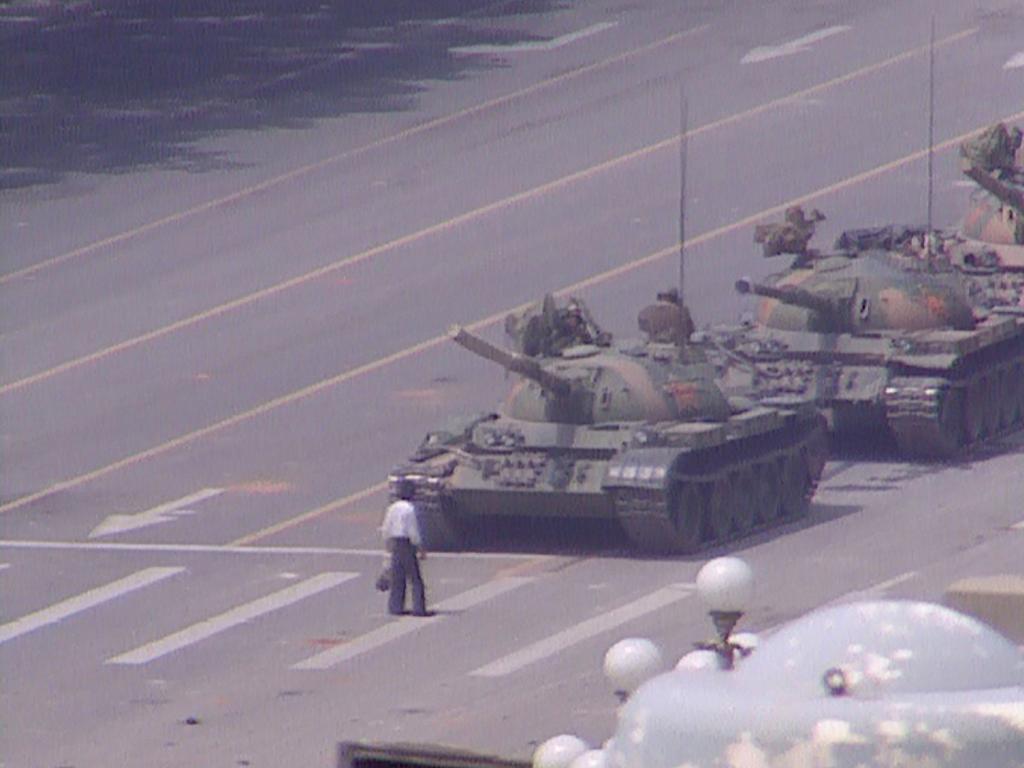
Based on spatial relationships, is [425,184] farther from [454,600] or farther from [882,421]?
[454,600]

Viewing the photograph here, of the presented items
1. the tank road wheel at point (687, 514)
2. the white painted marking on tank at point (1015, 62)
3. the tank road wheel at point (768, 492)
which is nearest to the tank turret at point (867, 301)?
the tank road wheel at point (768, 492)

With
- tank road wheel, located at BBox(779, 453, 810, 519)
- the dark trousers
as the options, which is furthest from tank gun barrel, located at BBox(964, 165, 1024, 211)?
the dark trousers

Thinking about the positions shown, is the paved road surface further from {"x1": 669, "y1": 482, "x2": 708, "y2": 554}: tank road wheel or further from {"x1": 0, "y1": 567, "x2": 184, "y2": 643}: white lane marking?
{"x1": 669, "y1": 482, "x2": 708, "y2": 554}: tank road wheel

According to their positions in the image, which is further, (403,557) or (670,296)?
(670,296)

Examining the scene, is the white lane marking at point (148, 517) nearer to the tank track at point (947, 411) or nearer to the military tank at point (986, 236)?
the tank track at point (947, 411)

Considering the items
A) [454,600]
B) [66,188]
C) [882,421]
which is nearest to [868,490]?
[882,421]

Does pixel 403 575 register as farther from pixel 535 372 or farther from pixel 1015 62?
pixel 1015 62

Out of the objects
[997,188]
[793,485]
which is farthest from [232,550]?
[997,188]
